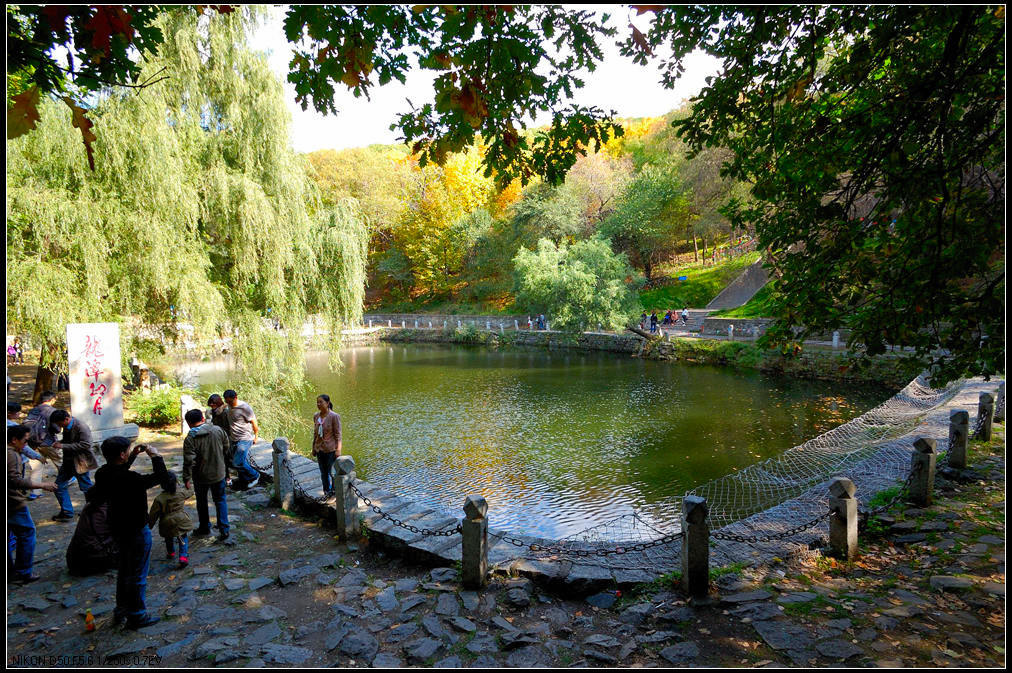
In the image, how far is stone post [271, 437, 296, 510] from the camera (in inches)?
263

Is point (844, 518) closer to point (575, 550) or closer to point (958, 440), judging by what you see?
point (575, 550)

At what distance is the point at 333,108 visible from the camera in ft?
13.3

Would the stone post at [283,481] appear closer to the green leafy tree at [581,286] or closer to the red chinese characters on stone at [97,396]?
the red chinese characters on stone at [97,396]

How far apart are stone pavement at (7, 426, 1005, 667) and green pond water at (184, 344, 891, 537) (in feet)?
11.4

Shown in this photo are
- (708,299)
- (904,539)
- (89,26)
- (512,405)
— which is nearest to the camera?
(89,26)

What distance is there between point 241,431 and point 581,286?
2037cm

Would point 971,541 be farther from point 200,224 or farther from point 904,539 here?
point 200,224

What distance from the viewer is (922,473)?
5762 mm

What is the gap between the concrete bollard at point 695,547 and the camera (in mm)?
4223

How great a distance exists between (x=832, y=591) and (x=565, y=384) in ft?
49.7

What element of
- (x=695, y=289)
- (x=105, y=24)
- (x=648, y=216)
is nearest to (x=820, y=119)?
(x=105, y=24)

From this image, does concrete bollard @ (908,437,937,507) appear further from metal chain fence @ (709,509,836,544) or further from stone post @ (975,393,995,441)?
stone post @ (975,393,995,441)

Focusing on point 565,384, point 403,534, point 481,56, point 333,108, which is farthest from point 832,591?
point 565,384

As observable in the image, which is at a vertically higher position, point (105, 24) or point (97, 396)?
point (105, 24)
